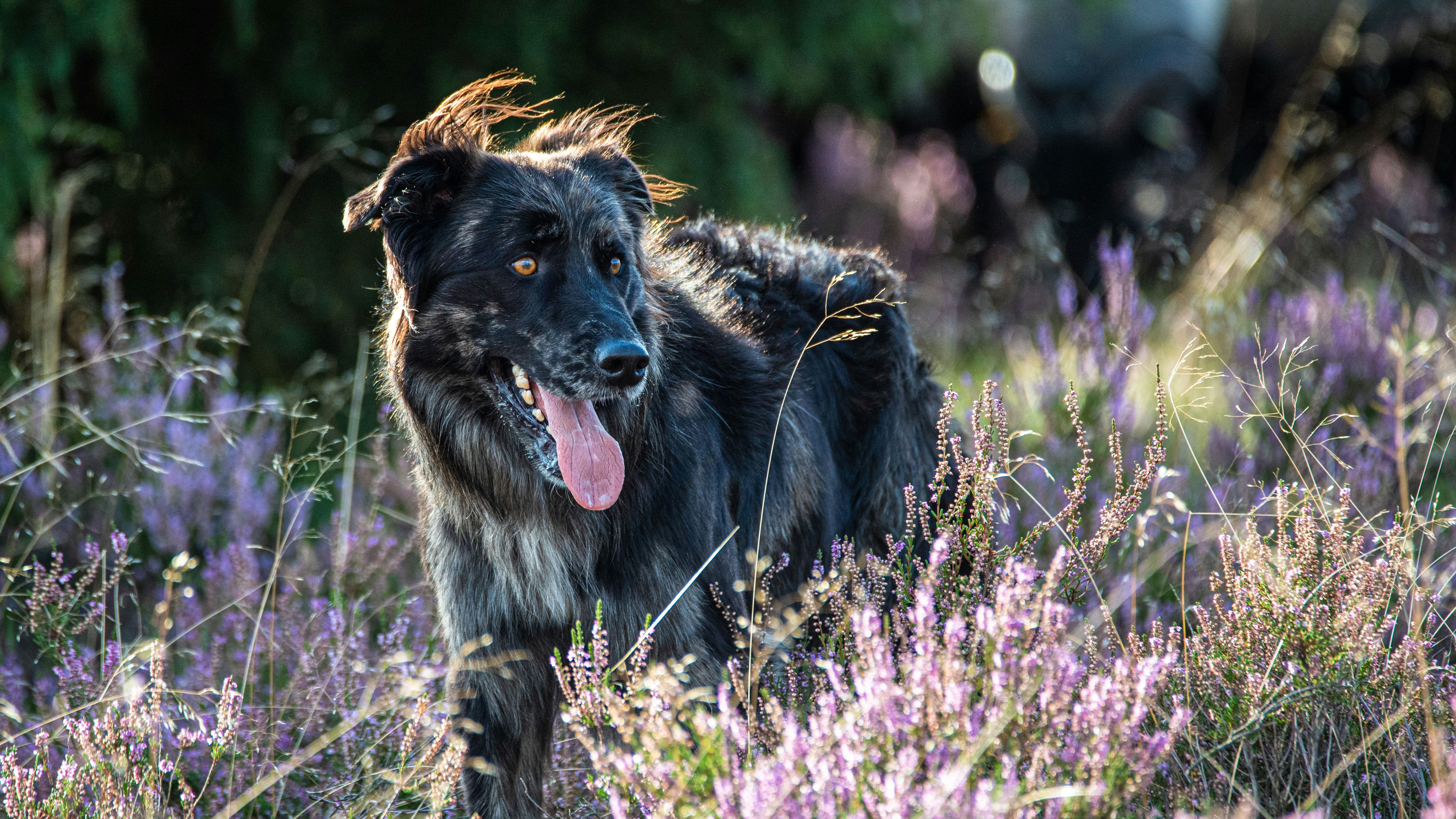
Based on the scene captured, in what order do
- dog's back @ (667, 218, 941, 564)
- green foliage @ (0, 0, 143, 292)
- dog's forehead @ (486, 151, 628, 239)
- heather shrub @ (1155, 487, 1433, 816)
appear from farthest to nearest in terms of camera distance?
green foliage @ (0, 0, 143, 292) → dog's back @ (667, 218, 941, 564) → dog's forehead @ (486, 151, 628, 239) → heather shrub @ (1155, 487, 1433, 816)

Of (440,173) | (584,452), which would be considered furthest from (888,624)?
(440,173)

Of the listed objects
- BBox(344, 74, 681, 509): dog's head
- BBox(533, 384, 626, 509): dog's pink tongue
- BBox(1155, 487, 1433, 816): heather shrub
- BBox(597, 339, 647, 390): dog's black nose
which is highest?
BBox(344, 74, 681, 509): dog's head

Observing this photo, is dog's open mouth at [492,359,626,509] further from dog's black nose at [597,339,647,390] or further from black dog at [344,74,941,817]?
dog's black nose at [597,339,647,390]

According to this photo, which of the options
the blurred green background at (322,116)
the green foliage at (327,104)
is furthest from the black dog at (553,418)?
the green foliage at (327,104)

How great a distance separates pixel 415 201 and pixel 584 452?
85cm

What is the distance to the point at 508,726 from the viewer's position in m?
3.02

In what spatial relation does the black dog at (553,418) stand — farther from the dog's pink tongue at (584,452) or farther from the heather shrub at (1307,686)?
the heather shrub at (1307,686)

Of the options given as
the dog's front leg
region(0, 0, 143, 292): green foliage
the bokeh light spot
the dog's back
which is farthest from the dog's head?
the bokeh light spot

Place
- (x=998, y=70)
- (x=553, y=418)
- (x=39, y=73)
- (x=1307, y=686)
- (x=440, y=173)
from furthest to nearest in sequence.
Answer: (x=998, y=70), (x=39, y=73), (x=440, y=173), (x=553, y=418), (x=1307, y=686)

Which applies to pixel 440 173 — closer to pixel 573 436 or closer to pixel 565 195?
pixel 565 195

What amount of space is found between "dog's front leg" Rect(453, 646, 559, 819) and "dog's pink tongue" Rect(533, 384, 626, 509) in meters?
0.45

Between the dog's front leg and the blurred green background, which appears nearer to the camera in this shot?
the dog's front leg

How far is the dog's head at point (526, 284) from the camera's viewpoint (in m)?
2.97

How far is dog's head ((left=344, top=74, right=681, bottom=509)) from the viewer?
2.97 m
